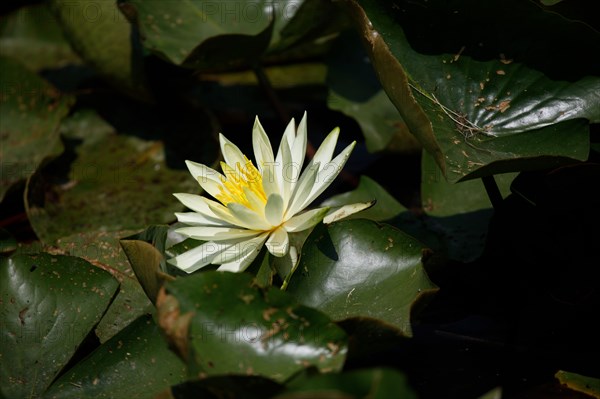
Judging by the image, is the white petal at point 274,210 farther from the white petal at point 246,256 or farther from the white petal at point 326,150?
the white petal at point 326,150

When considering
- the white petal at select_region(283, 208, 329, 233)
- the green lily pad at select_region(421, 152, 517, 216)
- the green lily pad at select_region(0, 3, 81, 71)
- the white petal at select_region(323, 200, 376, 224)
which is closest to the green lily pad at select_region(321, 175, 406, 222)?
the green lily pad at select_region(421, 152, 517, 216)

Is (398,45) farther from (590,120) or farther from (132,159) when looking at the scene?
(132,159)

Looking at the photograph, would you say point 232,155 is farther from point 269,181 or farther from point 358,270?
point 358,270

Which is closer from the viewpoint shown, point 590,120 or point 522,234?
point 590,120

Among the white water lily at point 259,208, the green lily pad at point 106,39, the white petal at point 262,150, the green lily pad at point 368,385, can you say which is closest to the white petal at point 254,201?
the white water lily at point 259,208

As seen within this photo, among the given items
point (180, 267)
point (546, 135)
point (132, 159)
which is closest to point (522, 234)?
point (546, 135)
